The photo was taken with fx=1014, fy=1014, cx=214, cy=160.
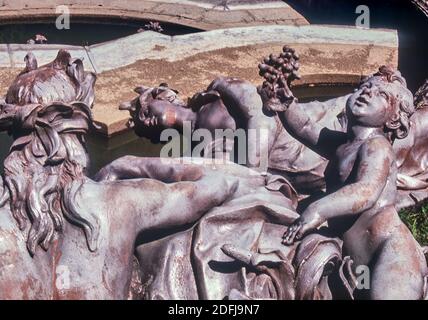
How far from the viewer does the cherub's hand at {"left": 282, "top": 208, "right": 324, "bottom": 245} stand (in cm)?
475

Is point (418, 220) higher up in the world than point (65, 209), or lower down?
lower down

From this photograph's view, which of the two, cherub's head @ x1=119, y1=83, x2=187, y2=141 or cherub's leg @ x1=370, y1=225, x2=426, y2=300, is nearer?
cherub's leg @ x1=370, y1=225, x2=426, y2=300

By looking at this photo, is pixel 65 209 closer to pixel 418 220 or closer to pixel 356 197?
pixel 356 197

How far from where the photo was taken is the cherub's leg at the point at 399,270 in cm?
465

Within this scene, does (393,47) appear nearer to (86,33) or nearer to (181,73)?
(181,73)

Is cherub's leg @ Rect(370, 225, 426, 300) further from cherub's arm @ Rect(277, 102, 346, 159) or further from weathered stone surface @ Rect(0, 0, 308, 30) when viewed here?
weathered stone surface @ Rect(0, 0, 308, 30)

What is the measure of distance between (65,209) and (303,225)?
1111mm

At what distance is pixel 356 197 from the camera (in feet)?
15.8

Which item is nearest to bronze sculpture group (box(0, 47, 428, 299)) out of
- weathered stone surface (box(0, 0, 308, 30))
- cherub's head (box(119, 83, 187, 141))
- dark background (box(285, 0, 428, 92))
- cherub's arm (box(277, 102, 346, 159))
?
cherub's arm (box(277, 102, 346, 159))

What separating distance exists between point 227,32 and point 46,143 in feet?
11.9

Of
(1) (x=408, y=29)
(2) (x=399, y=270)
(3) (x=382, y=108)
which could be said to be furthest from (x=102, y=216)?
(1) (x=408, y=29)

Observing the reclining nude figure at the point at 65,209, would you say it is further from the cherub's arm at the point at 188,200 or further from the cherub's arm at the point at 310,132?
the cherub's arm at the point at 310,132

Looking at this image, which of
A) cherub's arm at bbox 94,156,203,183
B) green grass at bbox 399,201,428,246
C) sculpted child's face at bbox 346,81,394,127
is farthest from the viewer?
green grass at bbox 399,201,428,246

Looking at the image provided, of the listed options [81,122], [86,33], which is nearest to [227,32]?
[86,33]
